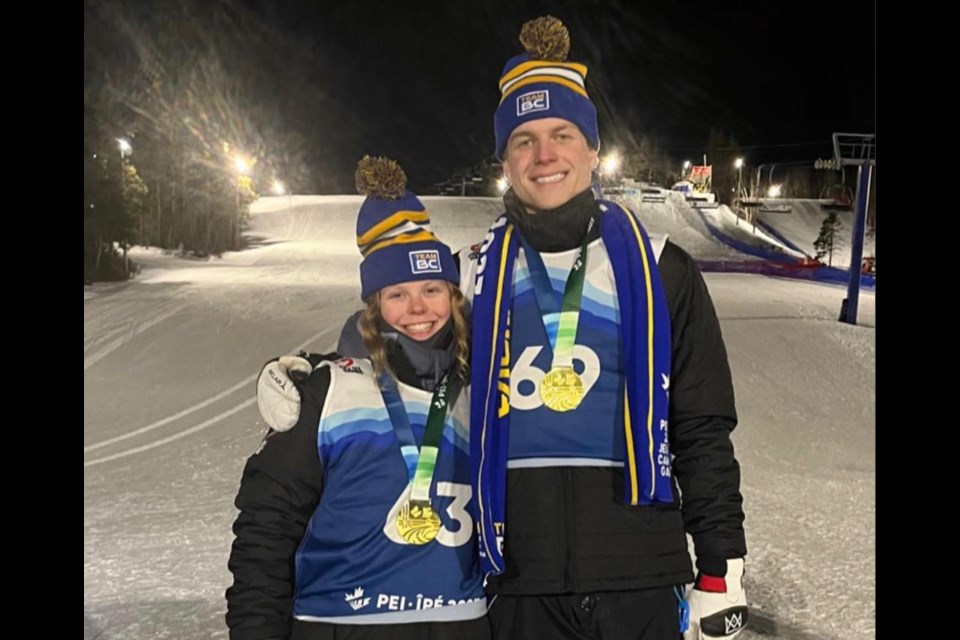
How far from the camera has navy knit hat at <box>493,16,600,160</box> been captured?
6.55ft

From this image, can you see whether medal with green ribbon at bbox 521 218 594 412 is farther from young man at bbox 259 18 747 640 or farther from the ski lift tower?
the ski lift tower

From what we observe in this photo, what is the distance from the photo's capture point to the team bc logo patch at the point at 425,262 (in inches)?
79.4

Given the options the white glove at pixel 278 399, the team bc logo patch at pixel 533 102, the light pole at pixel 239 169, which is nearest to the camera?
the white glove at pixel 278 399

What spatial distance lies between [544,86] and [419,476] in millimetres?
1018

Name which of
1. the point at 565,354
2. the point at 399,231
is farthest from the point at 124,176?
the point at 565,354

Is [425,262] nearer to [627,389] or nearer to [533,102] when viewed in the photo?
[533,102]

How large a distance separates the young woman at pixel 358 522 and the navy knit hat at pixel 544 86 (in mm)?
710

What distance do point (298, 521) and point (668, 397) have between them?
0.92 m

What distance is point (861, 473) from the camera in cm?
576

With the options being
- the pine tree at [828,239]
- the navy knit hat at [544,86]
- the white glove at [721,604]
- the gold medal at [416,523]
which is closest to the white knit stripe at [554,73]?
the navy knit hat at [544,86]

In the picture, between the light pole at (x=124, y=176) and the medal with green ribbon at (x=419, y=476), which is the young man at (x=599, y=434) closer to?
the medal with green ribbon at (x=419, y=476)

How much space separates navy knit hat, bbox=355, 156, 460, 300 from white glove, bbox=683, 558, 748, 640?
97 cm

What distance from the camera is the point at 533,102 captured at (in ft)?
6.55
